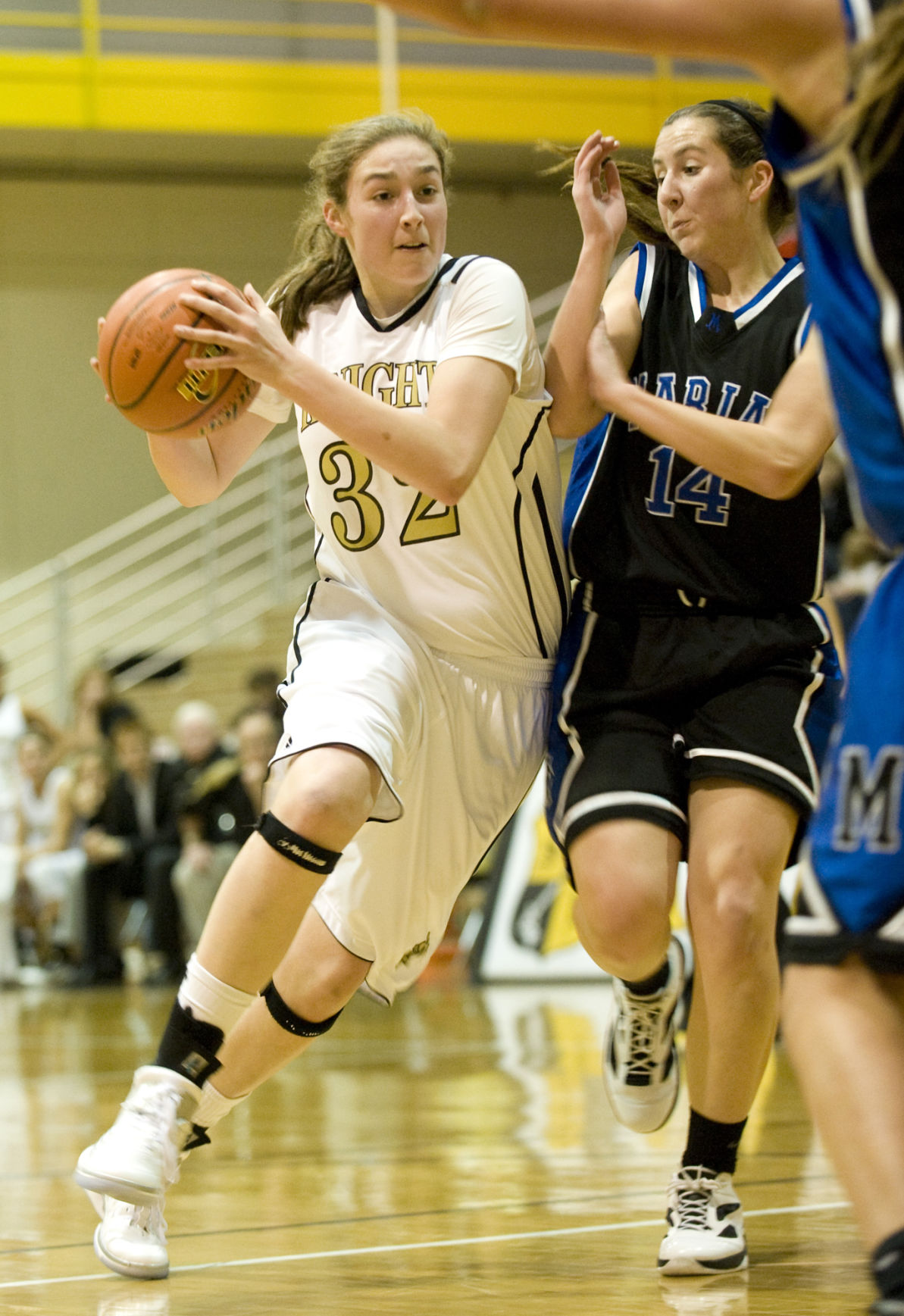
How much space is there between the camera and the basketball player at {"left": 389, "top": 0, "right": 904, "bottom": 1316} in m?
1.72

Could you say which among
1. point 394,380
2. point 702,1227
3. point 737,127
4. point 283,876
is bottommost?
point 702,1227

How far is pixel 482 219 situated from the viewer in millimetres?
15719

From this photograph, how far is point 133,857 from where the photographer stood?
10414mm

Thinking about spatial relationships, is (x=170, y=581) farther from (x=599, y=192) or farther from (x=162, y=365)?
(x=162, y=365)

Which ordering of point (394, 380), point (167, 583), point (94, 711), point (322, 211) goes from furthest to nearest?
point (167, 583)
point (94, 711)
point (322, 211)
point (394, 380)

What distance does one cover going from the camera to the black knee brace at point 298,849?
284 centimetres

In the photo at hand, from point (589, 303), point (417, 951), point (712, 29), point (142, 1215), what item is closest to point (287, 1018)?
point (417, 951)

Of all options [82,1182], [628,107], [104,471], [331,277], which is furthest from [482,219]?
[82,1182]

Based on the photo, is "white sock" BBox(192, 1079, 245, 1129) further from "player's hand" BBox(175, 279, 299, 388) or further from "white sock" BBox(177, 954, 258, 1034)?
"player's hand" BBox(175, 279, 299, 388)

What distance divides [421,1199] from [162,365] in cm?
187

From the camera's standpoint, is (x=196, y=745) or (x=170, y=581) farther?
(x=170, y=581)

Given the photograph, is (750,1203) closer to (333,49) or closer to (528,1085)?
(528,1085)

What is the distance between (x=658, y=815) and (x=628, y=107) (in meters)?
12.3

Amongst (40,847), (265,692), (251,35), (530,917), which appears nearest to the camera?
(530,917)
